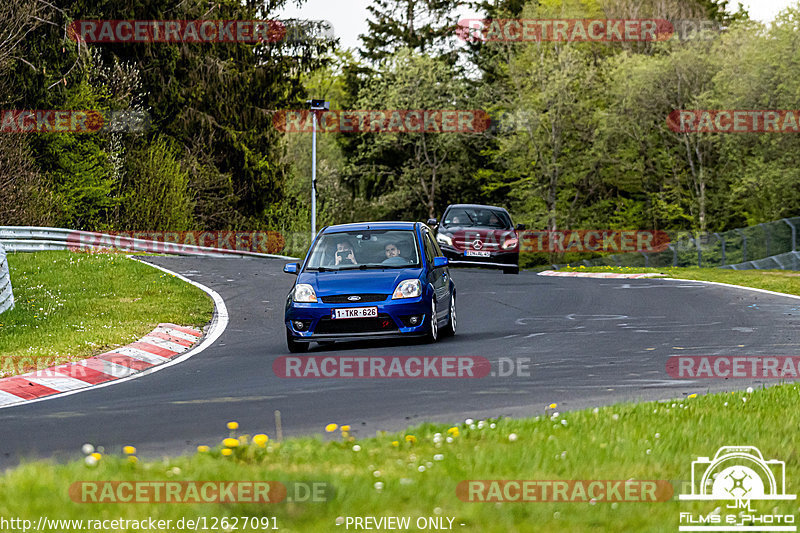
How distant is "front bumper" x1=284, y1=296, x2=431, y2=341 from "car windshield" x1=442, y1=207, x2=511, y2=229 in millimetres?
17895

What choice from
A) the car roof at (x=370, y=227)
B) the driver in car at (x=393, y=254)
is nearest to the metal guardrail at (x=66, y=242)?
the car roof at (x=370, y=227)

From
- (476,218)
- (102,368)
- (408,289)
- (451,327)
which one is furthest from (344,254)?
(476,218)

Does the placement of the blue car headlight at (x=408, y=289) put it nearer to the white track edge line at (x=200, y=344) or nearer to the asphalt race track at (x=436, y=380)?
the asphalt race track at (x=436, y=380)

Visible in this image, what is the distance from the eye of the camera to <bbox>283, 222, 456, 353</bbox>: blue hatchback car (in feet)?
45.2

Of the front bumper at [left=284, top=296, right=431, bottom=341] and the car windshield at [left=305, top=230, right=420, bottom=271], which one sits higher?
the car windshield at [left=305, top=230, right=420, bottom=271]

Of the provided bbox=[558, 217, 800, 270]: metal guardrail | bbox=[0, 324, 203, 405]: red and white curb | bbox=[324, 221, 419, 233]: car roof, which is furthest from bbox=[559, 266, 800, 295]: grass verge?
bbox=[0, 324, 203, 405]: red and white curb

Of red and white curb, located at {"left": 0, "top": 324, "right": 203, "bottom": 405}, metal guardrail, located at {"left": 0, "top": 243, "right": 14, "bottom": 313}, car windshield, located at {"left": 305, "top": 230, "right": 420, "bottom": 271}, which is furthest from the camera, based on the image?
metal guardrail, located at {"left": 0, "top": 243, "right": 14, "bottom": 313}

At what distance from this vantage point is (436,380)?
36.2 ft

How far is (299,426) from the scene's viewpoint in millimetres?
8328

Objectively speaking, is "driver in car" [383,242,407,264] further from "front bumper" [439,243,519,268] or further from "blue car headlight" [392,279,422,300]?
"front bumper" [439,243,519,268]

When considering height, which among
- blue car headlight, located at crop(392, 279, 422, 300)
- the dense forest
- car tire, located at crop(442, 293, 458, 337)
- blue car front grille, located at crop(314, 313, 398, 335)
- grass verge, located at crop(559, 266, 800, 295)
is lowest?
grass verge, located at crop(559, 266, 800, 295)

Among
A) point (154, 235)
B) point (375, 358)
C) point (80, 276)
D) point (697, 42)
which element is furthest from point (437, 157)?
point (375, 358)

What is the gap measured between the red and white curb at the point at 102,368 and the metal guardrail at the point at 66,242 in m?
12.8

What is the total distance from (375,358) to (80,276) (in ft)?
37.4
